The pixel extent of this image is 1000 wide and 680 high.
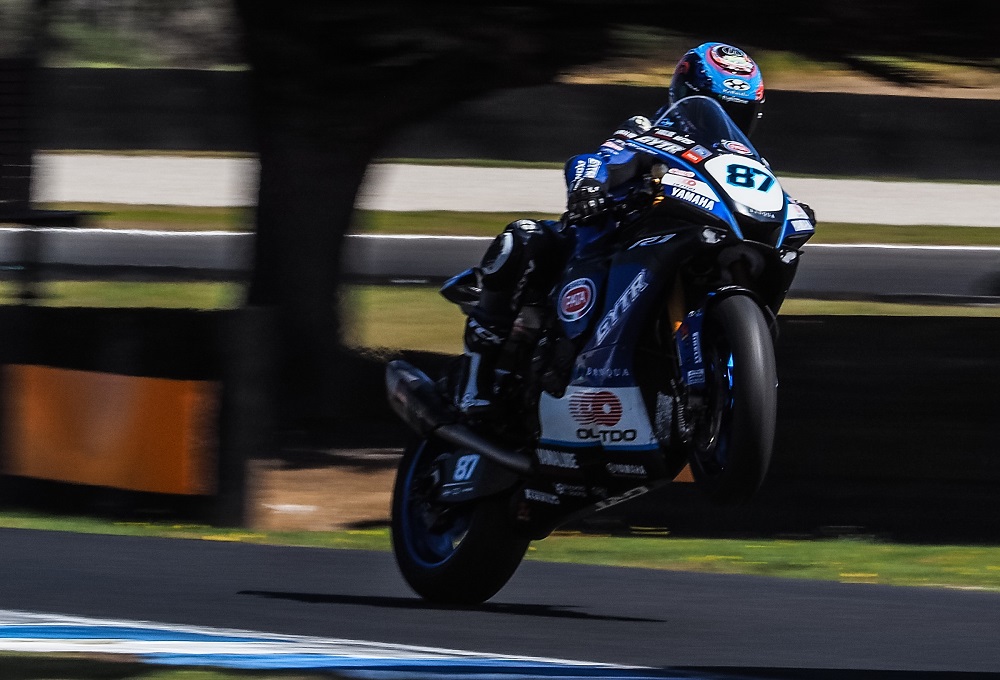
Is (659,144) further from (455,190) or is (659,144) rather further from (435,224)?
(455,190)

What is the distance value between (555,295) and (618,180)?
20.6 inches

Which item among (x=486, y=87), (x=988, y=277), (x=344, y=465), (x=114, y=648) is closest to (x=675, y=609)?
(x=114, y=648)

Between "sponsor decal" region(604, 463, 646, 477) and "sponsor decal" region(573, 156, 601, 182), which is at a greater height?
"sponsor decal" region(573, 156, 601, 182)

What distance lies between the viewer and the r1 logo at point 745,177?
219 inches

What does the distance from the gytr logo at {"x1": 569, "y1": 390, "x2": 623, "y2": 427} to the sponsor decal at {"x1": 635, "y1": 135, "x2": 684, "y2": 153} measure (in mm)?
793

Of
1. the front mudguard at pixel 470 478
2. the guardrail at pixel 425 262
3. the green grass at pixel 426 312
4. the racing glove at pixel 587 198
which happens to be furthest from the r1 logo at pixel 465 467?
the guardrail at pixel 425 262

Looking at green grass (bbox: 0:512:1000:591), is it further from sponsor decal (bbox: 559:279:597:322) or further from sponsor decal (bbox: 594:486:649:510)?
sponsor decal (bbox: 559:279:597:322)

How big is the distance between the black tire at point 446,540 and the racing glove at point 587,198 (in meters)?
1.01

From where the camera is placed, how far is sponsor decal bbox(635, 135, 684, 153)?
225 inches

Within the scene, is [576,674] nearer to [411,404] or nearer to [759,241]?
[759,241]

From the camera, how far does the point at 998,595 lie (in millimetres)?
6645

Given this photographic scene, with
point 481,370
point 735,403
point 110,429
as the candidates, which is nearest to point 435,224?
point 110,429

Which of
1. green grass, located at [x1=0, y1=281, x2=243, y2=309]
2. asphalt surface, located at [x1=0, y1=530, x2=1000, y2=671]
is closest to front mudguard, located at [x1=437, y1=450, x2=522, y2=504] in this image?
asphalt surface, located at [x1=0, y1=530, x2=1000, y2=671]

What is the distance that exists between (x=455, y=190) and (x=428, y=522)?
67.3 feet
